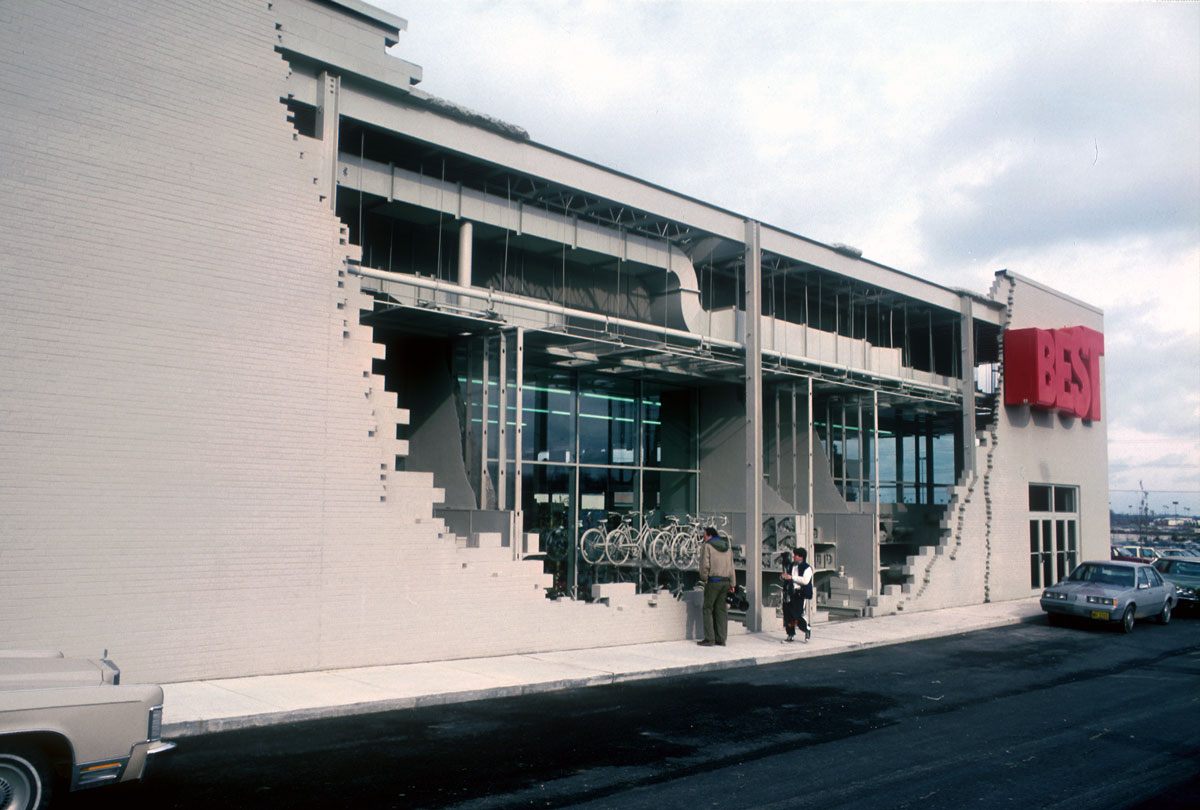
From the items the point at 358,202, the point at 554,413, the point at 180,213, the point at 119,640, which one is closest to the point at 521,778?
the point at 119,640

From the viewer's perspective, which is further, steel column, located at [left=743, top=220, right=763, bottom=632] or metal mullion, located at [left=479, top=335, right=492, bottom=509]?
steel column, located at [left=743, top=220, right=763, bottom=632]

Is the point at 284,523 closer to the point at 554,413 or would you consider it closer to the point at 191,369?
the point at 191,369

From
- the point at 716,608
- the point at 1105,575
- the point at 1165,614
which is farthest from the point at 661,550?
the point at 1165,614

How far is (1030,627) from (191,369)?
1774 cm

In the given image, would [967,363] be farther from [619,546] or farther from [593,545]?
[593,545]

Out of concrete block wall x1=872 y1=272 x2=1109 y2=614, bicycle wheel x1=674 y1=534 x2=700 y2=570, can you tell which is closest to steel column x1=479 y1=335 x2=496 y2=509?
bicycle wheel x1=674 y1=534 x2=700 y2=570

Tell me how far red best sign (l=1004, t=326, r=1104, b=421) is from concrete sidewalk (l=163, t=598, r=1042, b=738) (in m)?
11.0

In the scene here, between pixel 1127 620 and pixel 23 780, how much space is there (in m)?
20.1

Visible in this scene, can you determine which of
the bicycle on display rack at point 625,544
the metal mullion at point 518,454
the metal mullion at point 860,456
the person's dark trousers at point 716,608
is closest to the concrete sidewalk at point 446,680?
the person's dark trousers at point 716,608

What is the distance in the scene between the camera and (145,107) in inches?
447

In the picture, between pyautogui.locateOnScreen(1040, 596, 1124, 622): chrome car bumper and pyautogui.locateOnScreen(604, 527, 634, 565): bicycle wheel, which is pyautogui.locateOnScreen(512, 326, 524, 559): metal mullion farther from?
pyautogui.locateOnScreen(1040, 596, 1124, 622): chrome car bumper

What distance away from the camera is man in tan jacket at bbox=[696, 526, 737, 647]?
15.7m

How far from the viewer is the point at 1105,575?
2109cm

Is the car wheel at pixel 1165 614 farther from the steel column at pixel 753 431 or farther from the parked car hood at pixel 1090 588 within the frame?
the steel column at pixel 753 431
